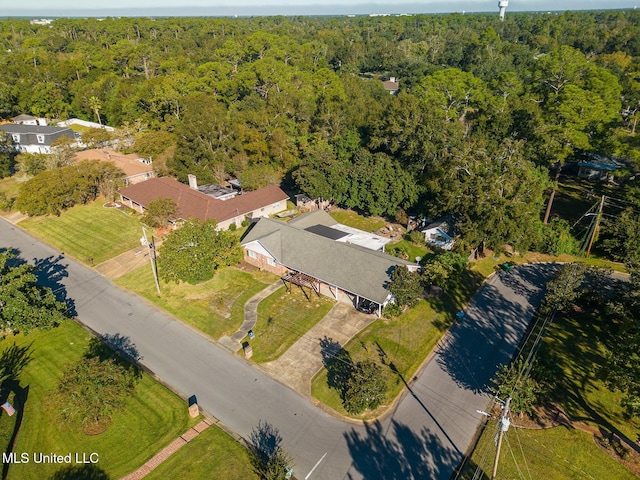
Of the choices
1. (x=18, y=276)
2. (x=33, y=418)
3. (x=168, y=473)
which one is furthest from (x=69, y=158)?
(x=168, y=473)

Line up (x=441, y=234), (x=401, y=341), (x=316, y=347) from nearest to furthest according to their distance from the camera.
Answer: (x=316, y=347), (x=401, y=341), (x=441, y=234)

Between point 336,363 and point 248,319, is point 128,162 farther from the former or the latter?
point 336,363

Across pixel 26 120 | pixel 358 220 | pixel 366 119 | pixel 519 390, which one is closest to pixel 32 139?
pixel 26 120

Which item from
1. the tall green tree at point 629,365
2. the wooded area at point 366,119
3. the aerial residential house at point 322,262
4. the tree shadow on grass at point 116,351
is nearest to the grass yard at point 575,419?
the tall green tree at point 629,365

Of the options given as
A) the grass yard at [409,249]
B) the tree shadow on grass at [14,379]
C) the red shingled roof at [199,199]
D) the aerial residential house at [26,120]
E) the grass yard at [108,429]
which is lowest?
the tree shadow on grass at [14,379]

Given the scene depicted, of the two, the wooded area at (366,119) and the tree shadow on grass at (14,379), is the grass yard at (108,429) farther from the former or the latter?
the wooded area at (366,119)

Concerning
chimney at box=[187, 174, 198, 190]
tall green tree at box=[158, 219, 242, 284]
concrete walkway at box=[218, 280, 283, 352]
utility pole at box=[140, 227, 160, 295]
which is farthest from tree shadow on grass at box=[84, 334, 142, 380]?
chimney at box=[187, 174, 198, 190]
